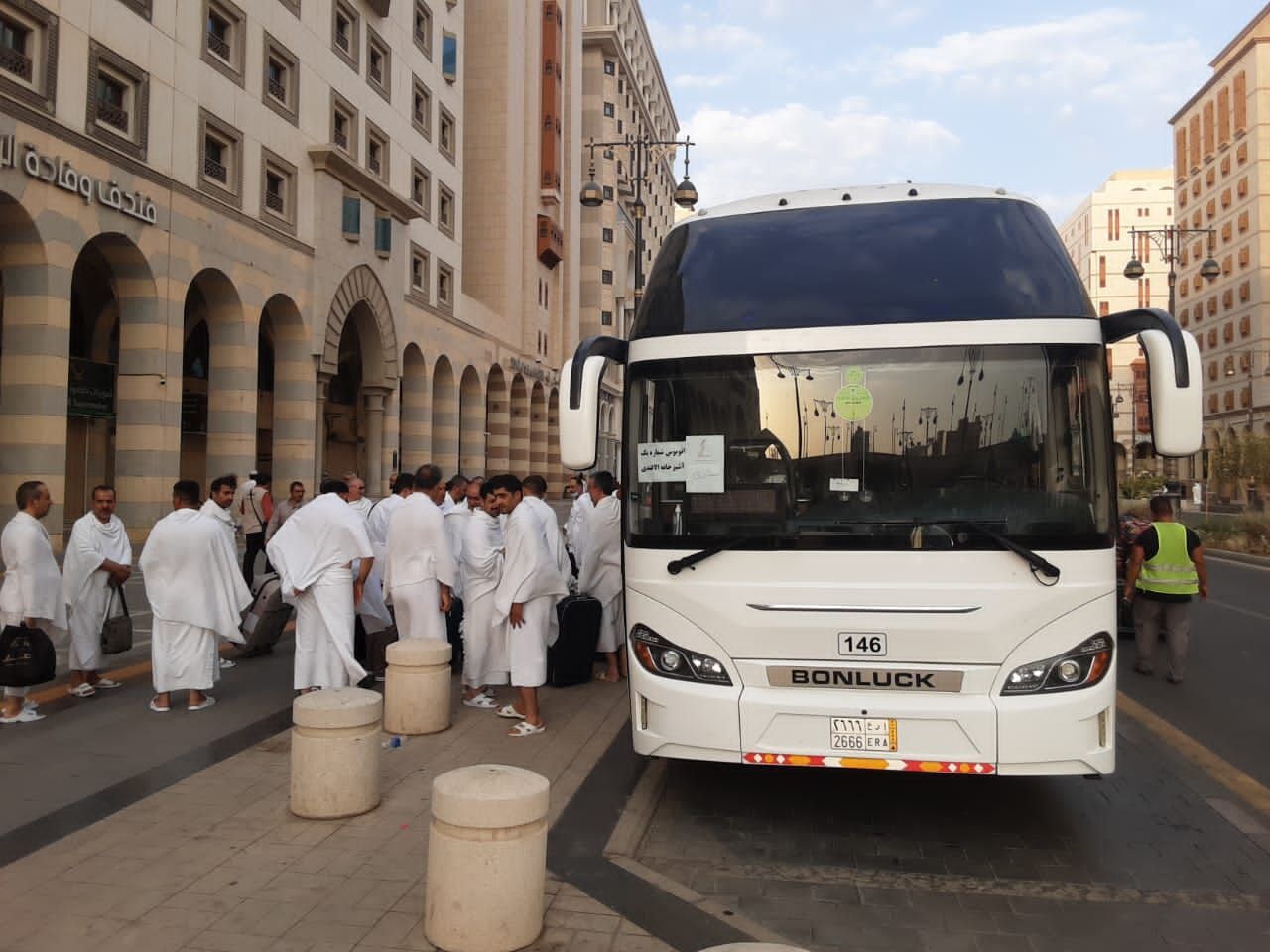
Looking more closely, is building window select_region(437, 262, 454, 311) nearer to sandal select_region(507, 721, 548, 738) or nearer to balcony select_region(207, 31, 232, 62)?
balcony select_region(207, 31, 232, 62)

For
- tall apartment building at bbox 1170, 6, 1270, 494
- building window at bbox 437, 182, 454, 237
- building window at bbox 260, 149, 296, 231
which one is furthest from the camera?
tall apartment building at bbox 1170, 6, 1270, 494

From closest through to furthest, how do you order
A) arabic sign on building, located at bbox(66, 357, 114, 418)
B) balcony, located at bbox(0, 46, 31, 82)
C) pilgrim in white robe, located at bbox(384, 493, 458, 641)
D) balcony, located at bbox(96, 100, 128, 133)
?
pilgrim in white robe, located at bbox(384, 493, 458, 641) < balcony, located at bbox(0, 46, 31, 82) < balcony, located at bbox(96, 100, 128, 133) < arabic sign on building, located at bbox(66, 357, 114, 418)

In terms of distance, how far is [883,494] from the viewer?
4863mm

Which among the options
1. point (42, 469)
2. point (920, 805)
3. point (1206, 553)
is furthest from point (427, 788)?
point (1206, 553)

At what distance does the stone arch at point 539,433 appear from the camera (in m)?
49.7

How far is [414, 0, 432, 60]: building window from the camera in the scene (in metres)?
33.0

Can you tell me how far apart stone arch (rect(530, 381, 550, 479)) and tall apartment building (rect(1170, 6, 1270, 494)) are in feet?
134

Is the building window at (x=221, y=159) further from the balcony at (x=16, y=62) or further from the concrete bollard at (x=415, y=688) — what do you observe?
the concrete bollard at (x=415, y=688)

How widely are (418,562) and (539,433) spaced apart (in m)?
42.8

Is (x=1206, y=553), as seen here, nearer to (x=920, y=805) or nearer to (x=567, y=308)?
(x=920, y=805)

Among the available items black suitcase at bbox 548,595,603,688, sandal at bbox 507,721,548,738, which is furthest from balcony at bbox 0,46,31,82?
sandal at bbox 507,721,548,738

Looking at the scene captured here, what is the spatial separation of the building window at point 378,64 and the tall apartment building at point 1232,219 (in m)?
52.2

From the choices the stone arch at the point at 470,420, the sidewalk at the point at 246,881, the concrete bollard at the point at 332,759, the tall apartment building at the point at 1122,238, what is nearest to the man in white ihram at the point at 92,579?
the sidewalk at the point at 246,881

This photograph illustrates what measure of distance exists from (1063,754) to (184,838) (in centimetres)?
414
